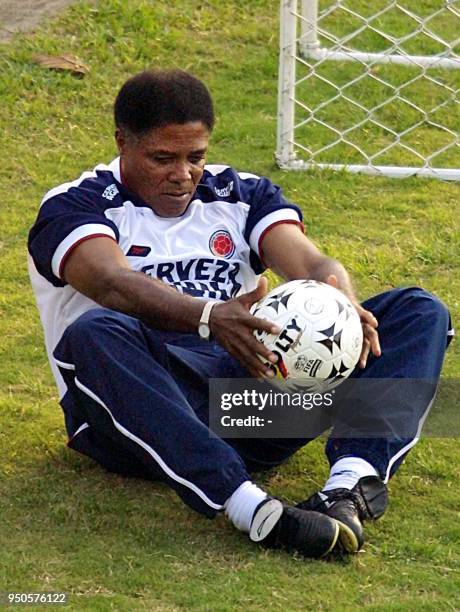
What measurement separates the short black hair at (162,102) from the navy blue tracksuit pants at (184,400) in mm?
634

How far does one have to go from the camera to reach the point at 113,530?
154 inches

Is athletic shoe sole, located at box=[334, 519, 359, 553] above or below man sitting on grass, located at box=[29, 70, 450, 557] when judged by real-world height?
below

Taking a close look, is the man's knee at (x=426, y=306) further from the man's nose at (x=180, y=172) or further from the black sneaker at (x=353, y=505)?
the man's nose at (x=180, y=172)

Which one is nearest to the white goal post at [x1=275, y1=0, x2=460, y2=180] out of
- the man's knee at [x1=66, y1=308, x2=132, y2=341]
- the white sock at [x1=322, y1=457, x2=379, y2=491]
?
the man's knee at [x1=66, y1=308, x2=132, y2=341]

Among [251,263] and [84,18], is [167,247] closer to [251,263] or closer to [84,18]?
[251,263]

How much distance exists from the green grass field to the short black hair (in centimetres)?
98

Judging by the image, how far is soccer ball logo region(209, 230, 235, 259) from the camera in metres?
4.38

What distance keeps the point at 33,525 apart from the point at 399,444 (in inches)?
38.9

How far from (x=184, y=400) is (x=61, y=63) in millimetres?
4007

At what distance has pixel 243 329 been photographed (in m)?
3.79

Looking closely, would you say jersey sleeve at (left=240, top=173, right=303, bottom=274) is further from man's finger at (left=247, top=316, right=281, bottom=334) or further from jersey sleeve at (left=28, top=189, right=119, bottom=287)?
man's finger at (left=247, top=316, right=281, bottom=334)

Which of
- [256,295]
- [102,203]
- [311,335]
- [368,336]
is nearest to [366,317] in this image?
[368,336]

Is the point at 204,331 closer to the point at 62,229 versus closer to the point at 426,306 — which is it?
the point at 62,229

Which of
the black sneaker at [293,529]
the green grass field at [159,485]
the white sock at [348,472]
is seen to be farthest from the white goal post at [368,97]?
the black sneaker at [293,529]
